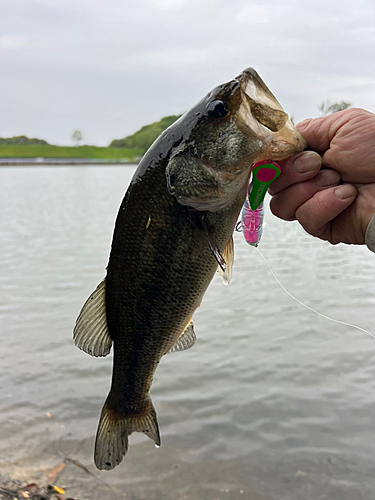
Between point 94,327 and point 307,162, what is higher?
point 307,162

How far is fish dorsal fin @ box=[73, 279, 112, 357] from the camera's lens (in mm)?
2338

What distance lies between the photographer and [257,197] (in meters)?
2.39

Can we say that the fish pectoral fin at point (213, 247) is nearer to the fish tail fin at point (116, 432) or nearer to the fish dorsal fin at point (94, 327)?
the fish dorsal fin at point (94, 327)

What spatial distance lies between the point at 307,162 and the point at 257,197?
0.36 meters

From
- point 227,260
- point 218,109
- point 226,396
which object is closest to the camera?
point 218,109

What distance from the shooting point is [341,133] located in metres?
2.44

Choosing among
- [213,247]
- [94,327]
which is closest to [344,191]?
[213,247]

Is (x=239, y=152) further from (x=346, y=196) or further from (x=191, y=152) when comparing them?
(x=346, y=196)

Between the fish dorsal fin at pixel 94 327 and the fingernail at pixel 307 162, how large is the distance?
1341 millimetres

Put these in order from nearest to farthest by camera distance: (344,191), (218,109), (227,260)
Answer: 1. (218,109)
2. (227,260)
3. (344,191)

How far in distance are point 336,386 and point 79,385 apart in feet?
13.2

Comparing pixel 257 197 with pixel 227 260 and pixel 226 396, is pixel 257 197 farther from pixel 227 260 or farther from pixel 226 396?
pixel 226 396

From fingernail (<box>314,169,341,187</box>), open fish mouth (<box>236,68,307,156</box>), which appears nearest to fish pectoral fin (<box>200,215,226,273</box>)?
open fish mouth (<box>236,68,307,156</box>)

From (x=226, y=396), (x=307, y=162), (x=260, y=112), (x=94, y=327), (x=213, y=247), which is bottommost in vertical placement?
(x=226, y=396)
